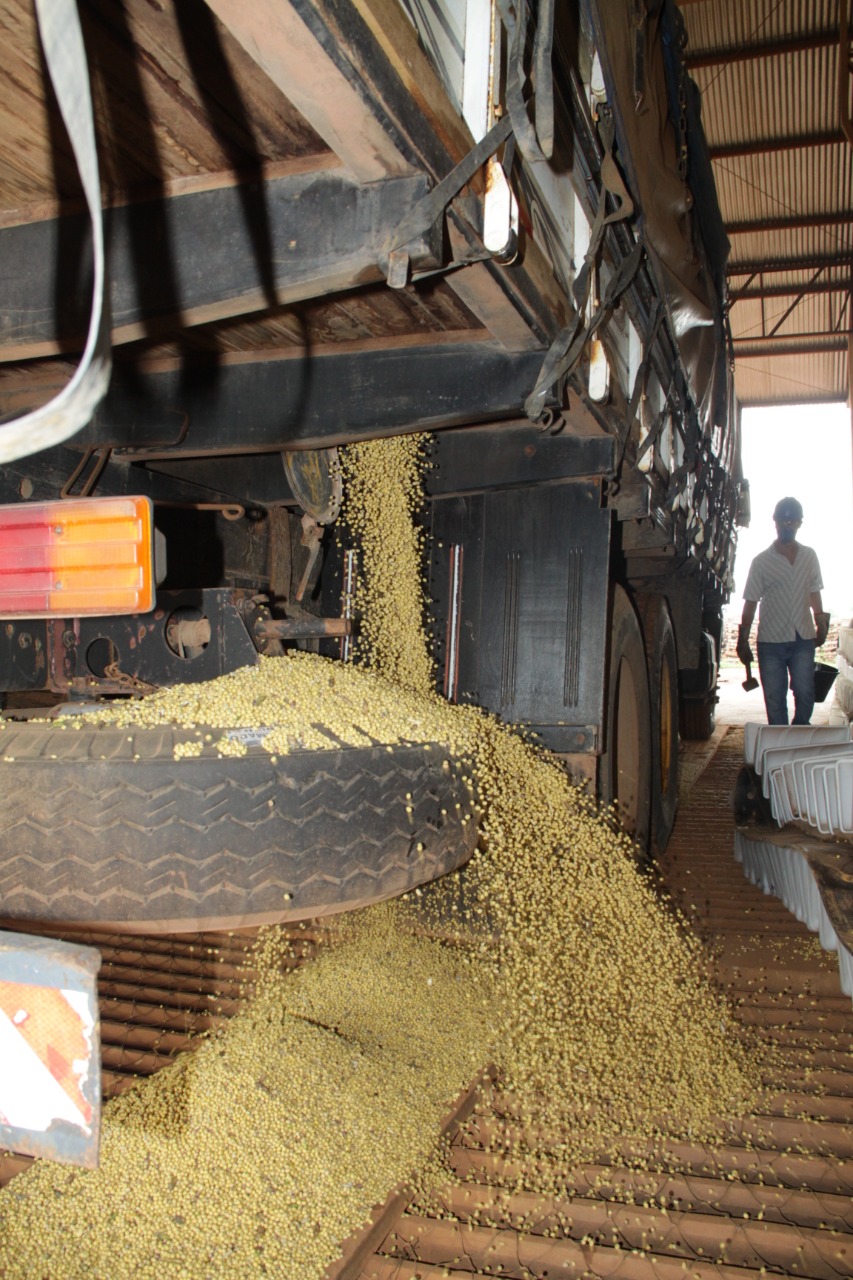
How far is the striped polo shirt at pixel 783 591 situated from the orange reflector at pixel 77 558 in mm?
5683

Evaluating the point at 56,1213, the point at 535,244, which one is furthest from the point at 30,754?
the point at 535,244

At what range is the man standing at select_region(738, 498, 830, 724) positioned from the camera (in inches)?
247

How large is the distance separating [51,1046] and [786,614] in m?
6.10

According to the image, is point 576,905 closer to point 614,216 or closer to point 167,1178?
point 167,1178

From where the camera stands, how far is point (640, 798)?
4.04 meters

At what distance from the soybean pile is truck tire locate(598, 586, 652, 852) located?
1.52ft

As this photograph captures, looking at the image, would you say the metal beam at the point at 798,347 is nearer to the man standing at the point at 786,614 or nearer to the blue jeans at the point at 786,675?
the man standing at the point at 786,614

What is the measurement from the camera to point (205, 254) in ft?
5.22

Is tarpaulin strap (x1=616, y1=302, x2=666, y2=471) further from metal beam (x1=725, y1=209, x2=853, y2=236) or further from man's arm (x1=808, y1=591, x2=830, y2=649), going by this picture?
metal beam (x1=725, y1=209, x2=853, y2=236)

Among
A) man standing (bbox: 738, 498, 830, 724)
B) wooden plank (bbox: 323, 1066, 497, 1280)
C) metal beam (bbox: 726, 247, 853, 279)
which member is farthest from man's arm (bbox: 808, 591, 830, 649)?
metal beam (bbox: 726, 247, 853, 279)

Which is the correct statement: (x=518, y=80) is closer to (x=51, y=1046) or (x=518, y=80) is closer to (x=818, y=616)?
(x=51, y=1046)

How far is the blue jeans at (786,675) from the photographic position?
20.8 ft

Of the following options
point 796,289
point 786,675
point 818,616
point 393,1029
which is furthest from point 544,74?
point 796,289

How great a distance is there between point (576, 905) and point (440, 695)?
92cm
